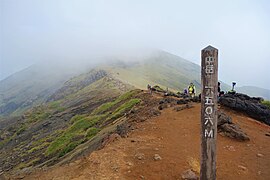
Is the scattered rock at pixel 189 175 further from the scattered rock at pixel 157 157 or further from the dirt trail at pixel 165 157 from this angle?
the scattered rock at pixel 157 157

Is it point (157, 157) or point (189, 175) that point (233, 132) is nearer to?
point (157, 157)

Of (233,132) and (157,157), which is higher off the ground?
(157,157)

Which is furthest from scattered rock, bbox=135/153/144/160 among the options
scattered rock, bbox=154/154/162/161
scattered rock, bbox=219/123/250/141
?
scattered rock, bbox=219/123/250/141

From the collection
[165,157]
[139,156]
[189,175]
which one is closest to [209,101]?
[189,175]

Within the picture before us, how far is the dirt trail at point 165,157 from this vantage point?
11.8m

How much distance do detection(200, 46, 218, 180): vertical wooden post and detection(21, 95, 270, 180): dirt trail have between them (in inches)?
96.1

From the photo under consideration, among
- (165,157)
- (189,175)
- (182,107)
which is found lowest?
(182,107)

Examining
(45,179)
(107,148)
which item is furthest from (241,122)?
(45,179)

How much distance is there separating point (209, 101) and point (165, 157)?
185 inches

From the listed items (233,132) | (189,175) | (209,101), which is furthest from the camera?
(233,132)

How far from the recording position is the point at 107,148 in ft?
47.8

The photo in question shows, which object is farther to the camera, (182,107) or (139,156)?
(182,107)

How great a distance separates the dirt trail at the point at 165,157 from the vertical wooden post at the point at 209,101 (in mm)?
→ 2442

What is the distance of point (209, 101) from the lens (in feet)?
29.9
